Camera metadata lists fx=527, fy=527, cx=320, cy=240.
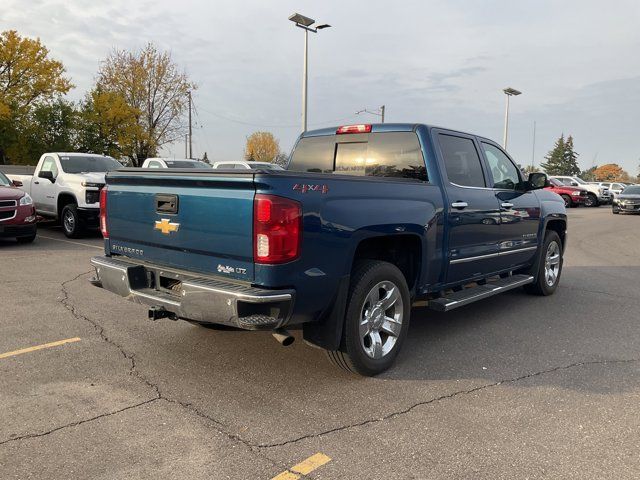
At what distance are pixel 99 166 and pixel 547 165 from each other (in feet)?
349

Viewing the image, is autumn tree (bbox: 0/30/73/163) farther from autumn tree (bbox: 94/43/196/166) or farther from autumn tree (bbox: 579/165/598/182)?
autumn tree (bbox: 579/165/598/182)

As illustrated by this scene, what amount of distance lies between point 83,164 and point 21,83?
23.1m

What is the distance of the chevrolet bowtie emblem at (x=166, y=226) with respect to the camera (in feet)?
12.3

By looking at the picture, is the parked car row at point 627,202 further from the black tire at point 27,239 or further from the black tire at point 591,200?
the black tire at point 27,239

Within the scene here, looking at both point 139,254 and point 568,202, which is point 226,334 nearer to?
point 139,254

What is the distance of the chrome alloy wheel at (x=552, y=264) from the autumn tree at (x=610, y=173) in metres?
115

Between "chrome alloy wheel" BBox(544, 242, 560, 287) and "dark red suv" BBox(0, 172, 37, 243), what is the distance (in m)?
9.54

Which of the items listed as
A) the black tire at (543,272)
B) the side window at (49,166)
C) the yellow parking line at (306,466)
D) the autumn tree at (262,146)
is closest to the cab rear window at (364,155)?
the yellow parking line at (306,466)

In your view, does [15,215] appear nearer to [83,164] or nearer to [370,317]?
[83,164]

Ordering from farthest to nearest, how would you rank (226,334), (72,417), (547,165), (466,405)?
(547,165), (226,334), (466,405), (72,417)

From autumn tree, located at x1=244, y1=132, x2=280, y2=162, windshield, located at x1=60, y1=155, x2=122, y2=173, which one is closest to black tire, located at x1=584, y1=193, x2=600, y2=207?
windshield, located at x1=60, y1=155, x2=122, y2=173

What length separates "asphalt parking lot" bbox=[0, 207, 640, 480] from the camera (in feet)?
9.32

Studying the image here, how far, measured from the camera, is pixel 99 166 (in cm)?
1261

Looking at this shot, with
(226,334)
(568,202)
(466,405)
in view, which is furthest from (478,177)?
(568,202)
